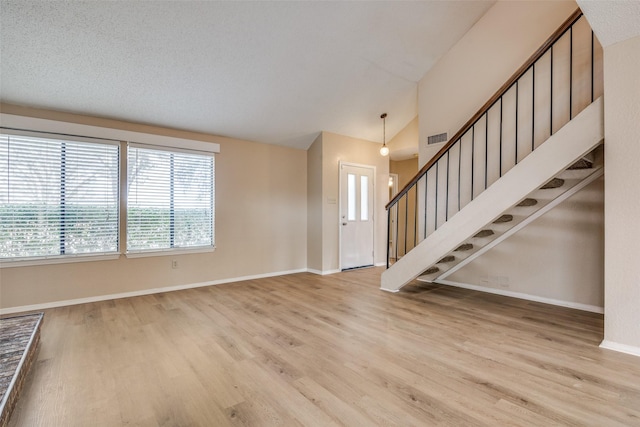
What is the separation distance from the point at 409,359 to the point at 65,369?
2602mm

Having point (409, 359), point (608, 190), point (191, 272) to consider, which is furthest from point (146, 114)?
point (608, 190)

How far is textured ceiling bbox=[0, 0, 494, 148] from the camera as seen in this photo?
2861mm

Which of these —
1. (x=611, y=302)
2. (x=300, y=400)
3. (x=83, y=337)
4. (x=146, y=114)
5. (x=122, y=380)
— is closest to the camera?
(x=300, y=400)

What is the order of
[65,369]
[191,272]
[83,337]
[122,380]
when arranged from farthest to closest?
[191,272] < [83,337] < [65,369] < [122,380]

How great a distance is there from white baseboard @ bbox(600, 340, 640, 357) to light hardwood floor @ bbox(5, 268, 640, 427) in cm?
10

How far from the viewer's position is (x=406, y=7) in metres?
3.54

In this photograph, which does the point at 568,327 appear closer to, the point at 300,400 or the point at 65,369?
the point at 300,400

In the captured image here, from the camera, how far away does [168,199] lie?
457cm

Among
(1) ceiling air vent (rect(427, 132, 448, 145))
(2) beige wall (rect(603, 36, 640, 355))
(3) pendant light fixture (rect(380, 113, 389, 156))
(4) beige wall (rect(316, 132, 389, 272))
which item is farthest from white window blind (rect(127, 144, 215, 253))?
(2) beige wall (rect(603, 36, 640, 355))

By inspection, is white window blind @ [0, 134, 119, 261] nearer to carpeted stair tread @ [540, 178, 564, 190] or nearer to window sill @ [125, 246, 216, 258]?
window sill @ [125, 246, 216, 258]

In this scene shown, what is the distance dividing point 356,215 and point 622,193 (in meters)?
4.05

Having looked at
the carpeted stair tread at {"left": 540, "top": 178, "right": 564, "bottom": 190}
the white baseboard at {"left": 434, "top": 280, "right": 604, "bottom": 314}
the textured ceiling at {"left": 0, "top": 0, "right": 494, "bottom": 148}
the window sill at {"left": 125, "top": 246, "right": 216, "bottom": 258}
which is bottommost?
the white baseboard at {"left": 434, "top": 280, "right": 604, "bottom": 314}

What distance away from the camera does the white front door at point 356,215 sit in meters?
5.87

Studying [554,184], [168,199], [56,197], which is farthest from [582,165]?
[56,197]
